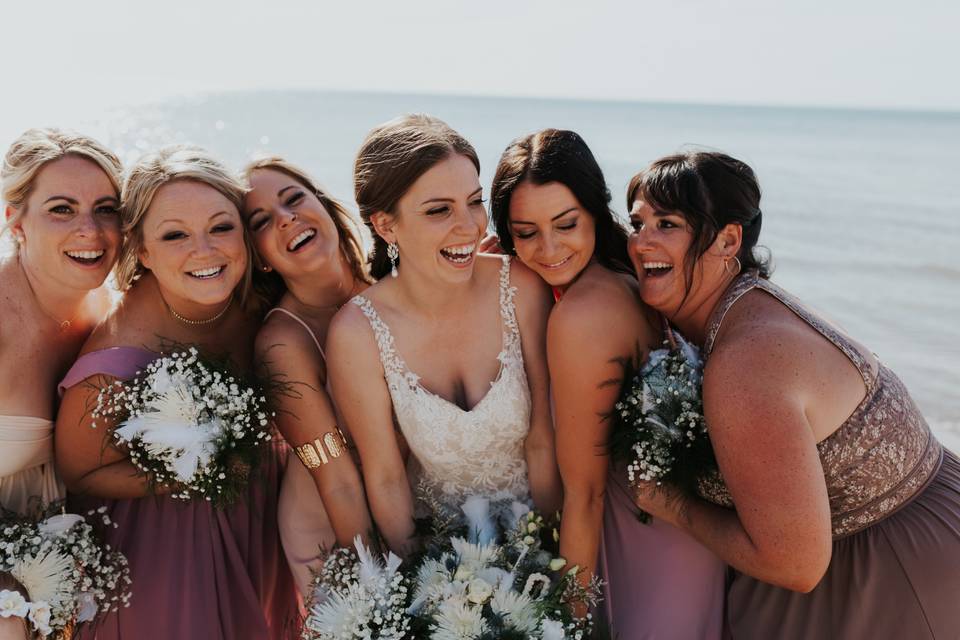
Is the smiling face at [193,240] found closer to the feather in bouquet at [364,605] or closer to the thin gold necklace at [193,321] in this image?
the thin gold necklace at [193,321]

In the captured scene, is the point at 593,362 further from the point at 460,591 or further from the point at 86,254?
the point at 86,254

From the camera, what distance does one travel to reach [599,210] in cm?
421

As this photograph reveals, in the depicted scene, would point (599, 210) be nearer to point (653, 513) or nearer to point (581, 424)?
point (581, 424)

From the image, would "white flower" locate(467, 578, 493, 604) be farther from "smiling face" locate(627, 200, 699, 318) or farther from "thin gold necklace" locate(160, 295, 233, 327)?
"thin gold necklace" locate(160, 295, 233, 327)

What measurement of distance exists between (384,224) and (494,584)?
1848mm

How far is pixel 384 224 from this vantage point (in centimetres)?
438

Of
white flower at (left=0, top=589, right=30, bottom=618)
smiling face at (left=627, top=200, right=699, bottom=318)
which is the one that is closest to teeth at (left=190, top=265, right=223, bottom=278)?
white flower at (left=0, top=589, right=30, bottom=618)

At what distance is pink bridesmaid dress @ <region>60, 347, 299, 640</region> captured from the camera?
462 cm

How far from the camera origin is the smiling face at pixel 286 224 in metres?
4.78

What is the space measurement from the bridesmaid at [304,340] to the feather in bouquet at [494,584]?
670 mm

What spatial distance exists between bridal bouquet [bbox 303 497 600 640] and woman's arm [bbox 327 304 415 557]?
297mm

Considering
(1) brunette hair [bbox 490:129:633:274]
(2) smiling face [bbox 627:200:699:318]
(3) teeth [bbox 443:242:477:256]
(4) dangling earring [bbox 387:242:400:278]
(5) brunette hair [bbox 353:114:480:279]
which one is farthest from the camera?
(4) dangling earring [bbox 387:242:400:278]

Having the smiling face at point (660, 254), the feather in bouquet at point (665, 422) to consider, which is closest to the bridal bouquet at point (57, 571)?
A: the feather in bouquet at point (665, 422)

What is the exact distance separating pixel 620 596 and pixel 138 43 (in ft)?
272
